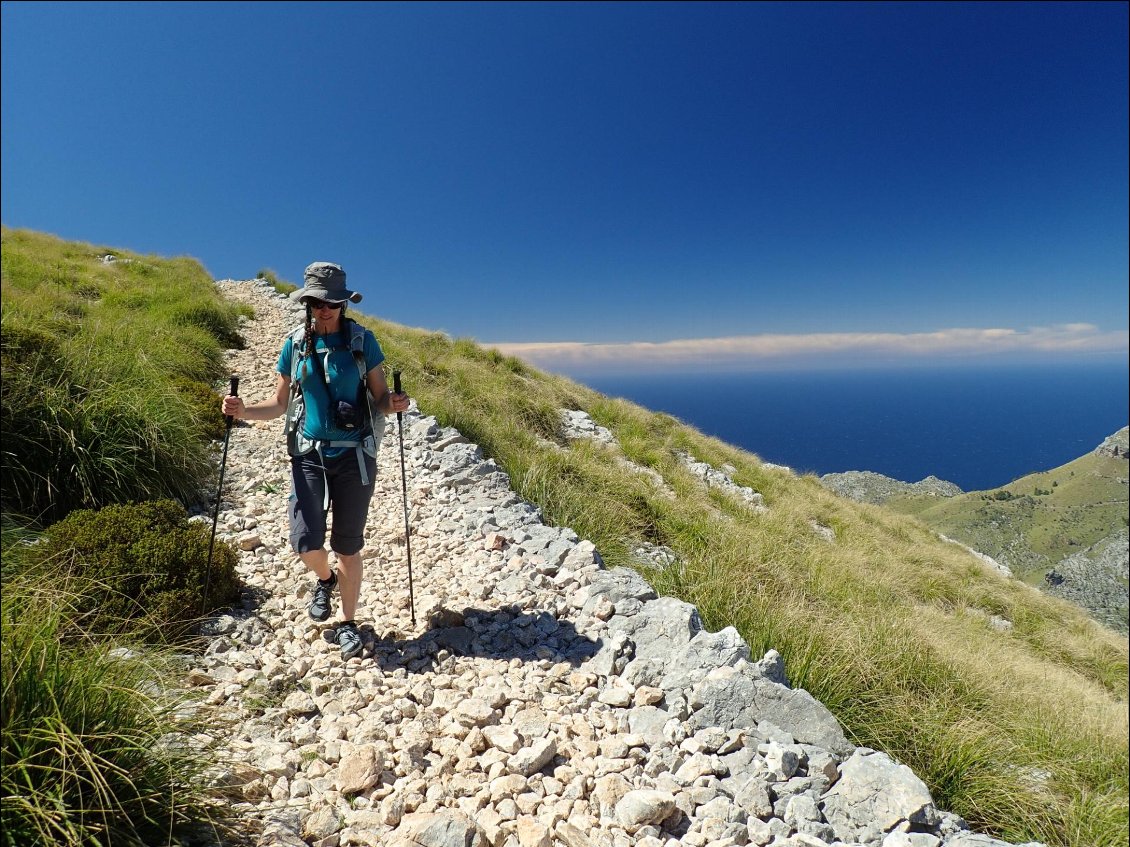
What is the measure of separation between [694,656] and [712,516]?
6.23 m

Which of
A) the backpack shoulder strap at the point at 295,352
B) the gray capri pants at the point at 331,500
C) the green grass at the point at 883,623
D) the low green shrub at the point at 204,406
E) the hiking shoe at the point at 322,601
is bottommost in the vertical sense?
the green grass at the point at 883,623

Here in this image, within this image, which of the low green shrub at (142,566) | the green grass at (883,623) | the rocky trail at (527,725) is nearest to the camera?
the rocky trail at (527,725)

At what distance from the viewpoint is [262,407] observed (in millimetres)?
4387

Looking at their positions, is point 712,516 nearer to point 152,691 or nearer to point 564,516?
point 564,516

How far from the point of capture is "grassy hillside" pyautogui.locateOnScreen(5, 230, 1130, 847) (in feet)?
12.2

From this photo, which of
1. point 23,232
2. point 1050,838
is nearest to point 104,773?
point 1050,838

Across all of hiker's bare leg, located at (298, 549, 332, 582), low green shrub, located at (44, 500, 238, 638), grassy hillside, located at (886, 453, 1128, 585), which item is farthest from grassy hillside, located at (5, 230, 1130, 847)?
grassy hillside, located at (886, 453, 1128, 585)

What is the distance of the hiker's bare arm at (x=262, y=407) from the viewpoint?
4.23m

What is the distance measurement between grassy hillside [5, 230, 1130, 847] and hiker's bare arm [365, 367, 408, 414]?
3241 millimetres

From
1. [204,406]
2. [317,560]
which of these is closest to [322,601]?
[317,560]

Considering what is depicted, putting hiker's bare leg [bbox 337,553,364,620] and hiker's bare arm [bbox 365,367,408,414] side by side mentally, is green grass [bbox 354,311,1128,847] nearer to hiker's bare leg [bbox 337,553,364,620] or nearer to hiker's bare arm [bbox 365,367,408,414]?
hiker's bare leg [bbox 337,553,364,620]

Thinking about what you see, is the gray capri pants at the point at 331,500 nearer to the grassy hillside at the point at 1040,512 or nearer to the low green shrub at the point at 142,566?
the low green shrub at the point at 142,566

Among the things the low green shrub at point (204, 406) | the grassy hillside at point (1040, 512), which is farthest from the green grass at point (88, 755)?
the grassy hillside at point (1040, 512)

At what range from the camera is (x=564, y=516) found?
22.8 ft
